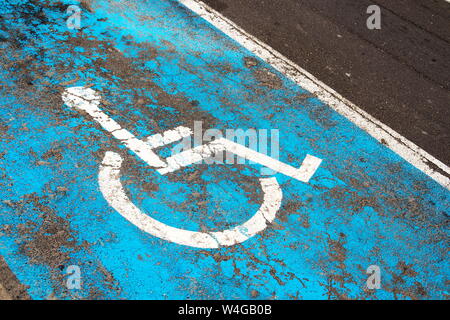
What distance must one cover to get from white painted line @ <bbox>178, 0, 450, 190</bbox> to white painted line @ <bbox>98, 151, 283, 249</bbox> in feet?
5.65

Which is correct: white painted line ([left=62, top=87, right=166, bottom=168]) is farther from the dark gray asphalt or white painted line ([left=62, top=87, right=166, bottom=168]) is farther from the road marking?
the dark gray asphalt

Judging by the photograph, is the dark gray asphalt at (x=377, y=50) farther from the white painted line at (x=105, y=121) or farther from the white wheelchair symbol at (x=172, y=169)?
the white painted line at (x=105, y=121)

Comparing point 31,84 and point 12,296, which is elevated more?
point 31,84

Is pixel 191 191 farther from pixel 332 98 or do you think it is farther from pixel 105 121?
pixel 332 98

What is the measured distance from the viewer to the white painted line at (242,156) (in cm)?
466

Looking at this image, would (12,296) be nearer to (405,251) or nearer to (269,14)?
(405,251)

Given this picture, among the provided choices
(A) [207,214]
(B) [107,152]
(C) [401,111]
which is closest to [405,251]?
(A) [207,214]

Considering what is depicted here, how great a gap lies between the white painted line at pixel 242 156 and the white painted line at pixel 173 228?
0.33 meters

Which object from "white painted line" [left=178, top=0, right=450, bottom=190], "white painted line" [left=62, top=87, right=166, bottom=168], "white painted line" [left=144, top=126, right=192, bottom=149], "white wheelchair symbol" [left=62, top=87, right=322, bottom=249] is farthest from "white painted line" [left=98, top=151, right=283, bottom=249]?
"white painted line" [left=178, top=0, right=450, bottom=190]

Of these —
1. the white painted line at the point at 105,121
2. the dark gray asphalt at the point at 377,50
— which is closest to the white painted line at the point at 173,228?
the white painted line at the point at 105,121

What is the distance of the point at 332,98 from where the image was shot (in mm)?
5859

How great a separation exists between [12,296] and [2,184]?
1148 mm

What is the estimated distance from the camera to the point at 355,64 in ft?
21.4

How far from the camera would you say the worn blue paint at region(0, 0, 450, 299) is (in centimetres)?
377
